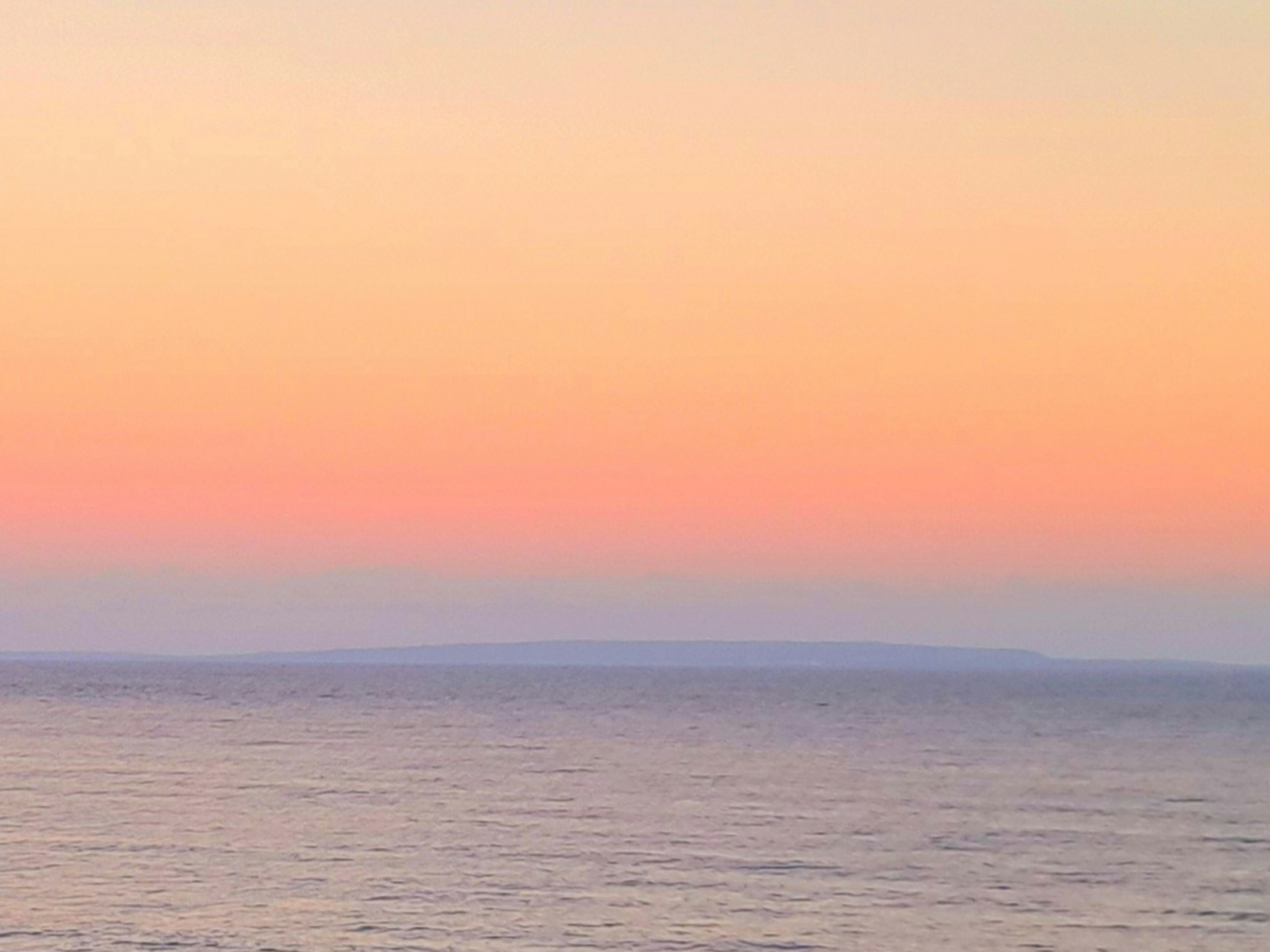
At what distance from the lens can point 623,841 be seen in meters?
42.8

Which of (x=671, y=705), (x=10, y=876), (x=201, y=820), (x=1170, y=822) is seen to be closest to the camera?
(x=10, y=876)

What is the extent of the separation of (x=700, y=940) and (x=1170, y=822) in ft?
76.6

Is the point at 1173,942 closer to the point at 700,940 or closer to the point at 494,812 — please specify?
the point at 700,940

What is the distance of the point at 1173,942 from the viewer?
31125 millimetres

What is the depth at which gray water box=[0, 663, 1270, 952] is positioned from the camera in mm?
31625

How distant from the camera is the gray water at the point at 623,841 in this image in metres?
31.6

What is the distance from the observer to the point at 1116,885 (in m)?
37.1

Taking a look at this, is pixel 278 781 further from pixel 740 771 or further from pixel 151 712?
pixel 151 712

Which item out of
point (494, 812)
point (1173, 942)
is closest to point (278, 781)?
point (494, 812)

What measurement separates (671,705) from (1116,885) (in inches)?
3825

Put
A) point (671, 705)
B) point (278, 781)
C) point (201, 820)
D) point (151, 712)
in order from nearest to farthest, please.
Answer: point (201, 820), point (278, 781), point (151, 712), point (671, 705)

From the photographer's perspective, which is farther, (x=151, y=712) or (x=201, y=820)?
(x=151, y=712)

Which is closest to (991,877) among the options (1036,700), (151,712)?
(151,712)

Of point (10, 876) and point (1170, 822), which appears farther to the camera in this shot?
point (1170, 822)
